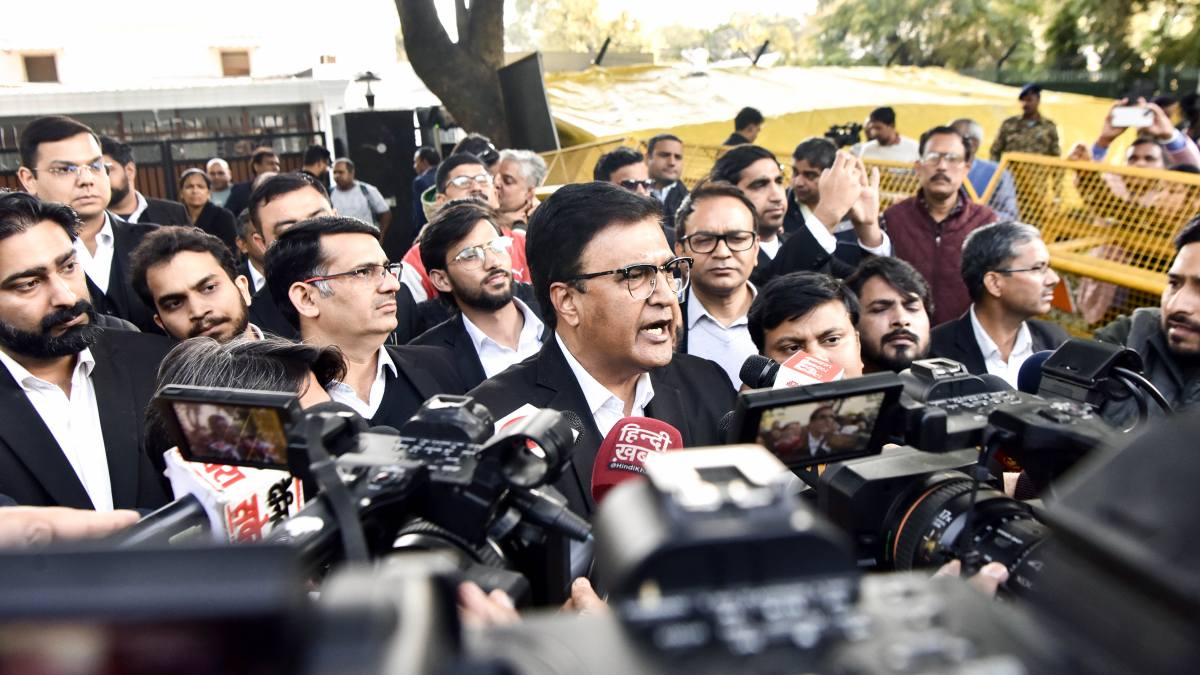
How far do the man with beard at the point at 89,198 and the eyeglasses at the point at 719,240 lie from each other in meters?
2.09

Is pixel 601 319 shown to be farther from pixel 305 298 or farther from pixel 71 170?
pixel 71 170

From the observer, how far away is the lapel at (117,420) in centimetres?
241

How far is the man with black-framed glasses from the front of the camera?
3223mm

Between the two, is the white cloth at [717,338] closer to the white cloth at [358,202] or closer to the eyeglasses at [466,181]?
the eyeglasses at [466,181]

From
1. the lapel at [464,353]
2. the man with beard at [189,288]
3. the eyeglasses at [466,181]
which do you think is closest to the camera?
the man with beard at [189,288]

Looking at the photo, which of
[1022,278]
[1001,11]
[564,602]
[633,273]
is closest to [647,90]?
[1022,278]

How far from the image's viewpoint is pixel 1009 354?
3.44 meters

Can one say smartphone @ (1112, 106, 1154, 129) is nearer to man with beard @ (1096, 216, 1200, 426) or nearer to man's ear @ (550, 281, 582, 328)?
man with beard @ (1096, 216, 1200, 426)

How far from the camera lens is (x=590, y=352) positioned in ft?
7.16

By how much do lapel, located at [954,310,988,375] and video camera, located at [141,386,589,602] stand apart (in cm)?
248

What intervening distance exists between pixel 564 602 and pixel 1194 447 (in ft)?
2.94

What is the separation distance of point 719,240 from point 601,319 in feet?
4.12

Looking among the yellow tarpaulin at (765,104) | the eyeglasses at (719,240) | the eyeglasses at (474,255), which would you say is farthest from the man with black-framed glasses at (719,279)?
the yellow tarpaulin at (765,104)

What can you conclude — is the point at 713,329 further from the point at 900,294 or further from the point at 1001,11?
the point at 1001,11
